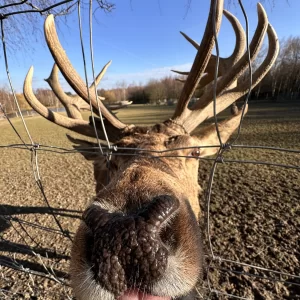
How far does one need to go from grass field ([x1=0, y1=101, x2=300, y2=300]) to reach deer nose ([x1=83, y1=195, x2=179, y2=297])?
149cm

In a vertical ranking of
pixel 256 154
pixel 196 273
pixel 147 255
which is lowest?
pixel 256 154

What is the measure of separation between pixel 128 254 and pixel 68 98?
15.4 feet

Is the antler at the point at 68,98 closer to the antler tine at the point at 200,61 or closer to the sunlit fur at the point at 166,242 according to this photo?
the sunlit fur at the point at 166,242

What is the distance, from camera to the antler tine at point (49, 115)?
14.1 ft

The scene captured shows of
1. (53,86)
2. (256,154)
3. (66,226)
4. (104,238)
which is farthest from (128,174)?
(256,154)

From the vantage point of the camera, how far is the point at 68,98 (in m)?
5.28

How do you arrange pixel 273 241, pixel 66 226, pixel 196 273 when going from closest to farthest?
pixel 196 273 < pixel 273 241 < pixel 66 226

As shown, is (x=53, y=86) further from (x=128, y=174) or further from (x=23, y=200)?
(x=23, y=200)

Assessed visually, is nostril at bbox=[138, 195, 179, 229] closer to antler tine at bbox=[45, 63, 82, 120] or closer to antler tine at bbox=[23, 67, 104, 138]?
antler tine at bbox=[23, 67, 104, 138]

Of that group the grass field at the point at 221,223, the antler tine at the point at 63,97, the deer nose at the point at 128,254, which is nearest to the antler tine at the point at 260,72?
the deer nose at the point at 128,254

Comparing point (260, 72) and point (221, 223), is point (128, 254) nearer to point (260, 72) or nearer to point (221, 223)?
point (260, 72)

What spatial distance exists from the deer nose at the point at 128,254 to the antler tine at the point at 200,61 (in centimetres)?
170

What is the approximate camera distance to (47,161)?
12414 mm

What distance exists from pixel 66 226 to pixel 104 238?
16.8 ft
